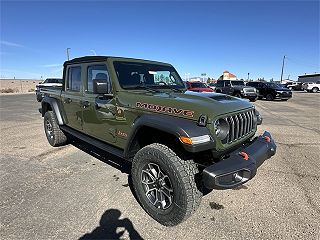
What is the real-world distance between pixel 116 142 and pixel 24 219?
1498 mm

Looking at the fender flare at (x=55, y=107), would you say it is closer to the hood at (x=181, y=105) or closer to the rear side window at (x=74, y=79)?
the rear side window at (x=74, y=79)

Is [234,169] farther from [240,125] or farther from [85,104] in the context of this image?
[85,104]

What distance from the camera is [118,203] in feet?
10.8

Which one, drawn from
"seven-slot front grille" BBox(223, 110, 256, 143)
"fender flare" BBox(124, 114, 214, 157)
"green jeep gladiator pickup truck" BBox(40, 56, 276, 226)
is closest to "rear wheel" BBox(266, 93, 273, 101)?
"green jeep gladiator pickup truck" BBox(40, 56, 276, 226)

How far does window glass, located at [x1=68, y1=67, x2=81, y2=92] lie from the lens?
4.61 m

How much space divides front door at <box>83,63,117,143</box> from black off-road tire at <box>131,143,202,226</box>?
96cm

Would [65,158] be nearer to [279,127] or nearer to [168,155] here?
[168,155]

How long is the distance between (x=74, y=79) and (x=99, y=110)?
4.35ft

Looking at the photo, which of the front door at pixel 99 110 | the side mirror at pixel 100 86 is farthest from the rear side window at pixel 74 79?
the side mirror at pixel 100 86

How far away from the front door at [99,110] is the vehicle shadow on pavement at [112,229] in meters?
1.17

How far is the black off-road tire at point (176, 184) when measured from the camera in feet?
8.71

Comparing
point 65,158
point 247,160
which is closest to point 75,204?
point 65,158

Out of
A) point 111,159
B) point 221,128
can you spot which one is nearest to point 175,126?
point 221,128

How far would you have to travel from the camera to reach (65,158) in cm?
500
